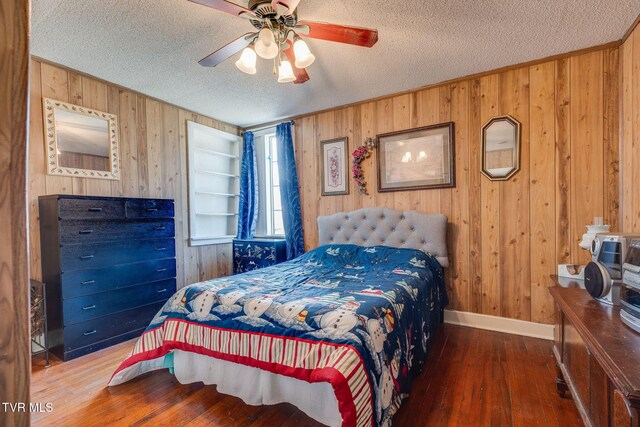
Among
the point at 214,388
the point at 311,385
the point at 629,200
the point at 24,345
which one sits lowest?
the point at 214,388

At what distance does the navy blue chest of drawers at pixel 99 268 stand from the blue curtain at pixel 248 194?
51.4 inches

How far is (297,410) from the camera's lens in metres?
1.76

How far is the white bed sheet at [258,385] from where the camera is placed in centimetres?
155

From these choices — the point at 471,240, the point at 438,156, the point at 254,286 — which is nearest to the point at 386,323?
the point at 254,286

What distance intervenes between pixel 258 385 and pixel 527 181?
281cm

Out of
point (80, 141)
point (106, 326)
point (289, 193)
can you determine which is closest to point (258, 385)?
point (106, 326)

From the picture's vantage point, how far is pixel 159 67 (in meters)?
2.72

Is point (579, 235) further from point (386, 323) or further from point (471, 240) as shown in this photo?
point (386, 323)

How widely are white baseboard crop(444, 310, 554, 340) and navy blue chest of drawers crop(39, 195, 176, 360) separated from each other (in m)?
3.04

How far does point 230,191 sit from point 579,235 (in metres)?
4.14

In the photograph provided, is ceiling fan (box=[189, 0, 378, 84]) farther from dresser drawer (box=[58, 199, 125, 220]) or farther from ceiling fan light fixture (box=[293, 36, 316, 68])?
dresser drawer (box=[58, 199, 125, 220])

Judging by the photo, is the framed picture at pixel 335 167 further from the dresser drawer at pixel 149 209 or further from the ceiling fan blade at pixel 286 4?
the ceiling fan blade at pixel 286 4

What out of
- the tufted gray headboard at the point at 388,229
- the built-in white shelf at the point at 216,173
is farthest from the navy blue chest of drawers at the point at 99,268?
the tufted gray headboard at the point at 388,229

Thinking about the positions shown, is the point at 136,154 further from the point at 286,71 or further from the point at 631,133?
the point at 631,133
